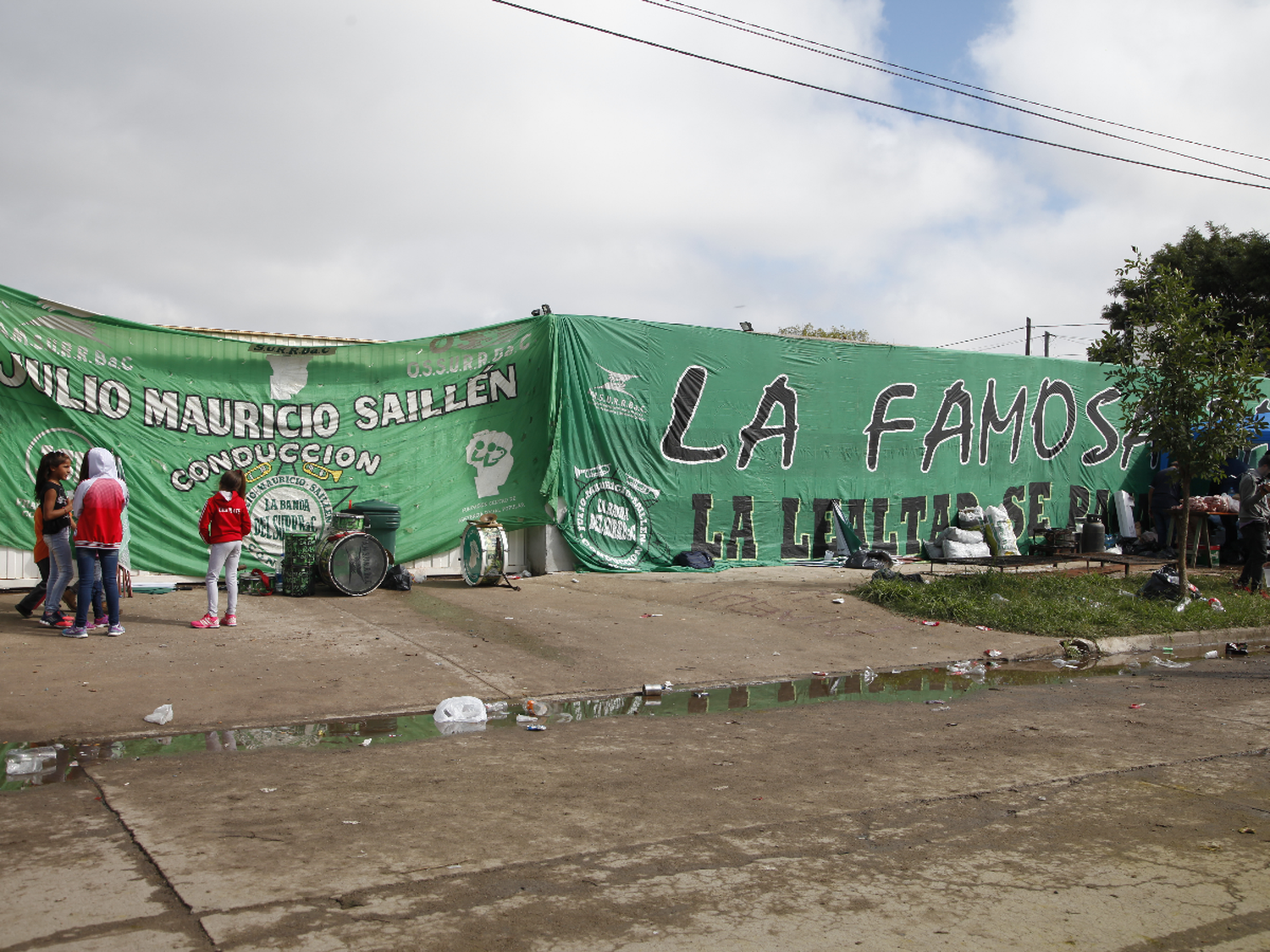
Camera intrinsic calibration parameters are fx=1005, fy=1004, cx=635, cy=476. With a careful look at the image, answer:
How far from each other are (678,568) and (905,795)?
9638 mm

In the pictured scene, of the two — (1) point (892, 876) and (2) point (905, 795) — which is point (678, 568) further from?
(1) point (892, 876)

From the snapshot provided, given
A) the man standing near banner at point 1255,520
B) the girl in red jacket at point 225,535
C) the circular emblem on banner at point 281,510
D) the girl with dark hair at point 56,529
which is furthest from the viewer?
the man standing near banner at point 1255,520

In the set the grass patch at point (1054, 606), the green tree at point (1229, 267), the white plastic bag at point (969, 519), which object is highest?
the green tree at point (1229, 267)

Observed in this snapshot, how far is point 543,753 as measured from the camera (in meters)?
5.91

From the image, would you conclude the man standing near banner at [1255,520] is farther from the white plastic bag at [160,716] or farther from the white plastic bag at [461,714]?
the white plastic bag at [160,716]

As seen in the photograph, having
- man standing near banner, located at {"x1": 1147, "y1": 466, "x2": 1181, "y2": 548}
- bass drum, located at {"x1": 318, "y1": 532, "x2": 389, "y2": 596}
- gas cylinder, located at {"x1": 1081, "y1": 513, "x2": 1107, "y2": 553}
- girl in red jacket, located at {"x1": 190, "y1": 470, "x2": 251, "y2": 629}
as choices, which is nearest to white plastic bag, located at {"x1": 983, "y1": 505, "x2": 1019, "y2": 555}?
gas cylinder, located at {"x1": 1081, "y1": 513, "x2": 1107, "y2": 553}

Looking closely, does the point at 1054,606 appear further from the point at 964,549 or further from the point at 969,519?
the point at 969,519

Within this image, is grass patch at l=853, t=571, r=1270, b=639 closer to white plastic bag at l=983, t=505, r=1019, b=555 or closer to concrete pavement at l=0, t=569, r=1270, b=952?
concrete pavement at l=0, t=569, r=1270, b=952

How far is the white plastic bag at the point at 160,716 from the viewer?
634cm

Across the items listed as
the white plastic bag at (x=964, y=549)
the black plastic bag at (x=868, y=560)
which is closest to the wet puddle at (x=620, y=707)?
the black plastic bag at (x=868, y=560)

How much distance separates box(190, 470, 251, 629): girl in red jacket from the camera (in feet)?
29.9

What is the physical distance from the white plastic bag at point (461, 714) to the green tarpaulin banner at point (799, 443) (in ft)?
22.2

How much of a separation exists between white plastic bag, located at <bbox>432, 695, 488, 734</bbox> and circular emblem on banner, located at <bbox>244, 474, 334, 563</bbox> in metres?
5.79

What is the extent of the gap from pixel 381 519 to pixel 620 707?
5.59 meters
